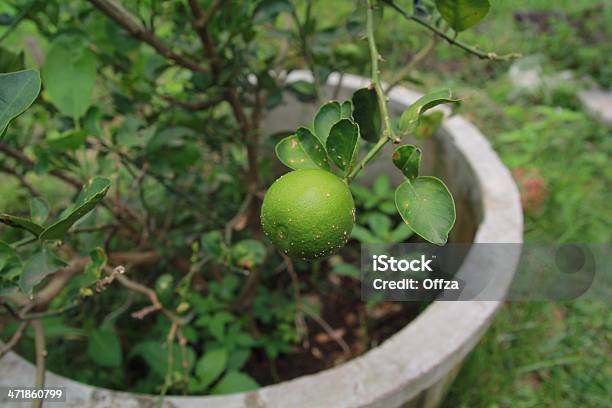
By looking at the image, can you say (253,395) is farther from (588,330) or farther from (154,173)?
(588,330)

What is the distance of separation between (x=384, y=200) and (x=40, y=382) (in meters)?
1.00

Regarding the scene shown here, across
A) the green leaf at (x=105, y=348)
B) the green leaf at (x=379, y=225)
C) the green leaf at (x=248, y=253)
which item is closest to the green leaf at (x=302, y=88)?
the green leaf at (x=248, y=253)

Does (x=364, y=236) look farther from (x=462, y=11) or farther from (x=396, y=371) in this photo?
(x=462, y=11)

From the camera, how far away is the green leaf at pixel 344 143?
0.47 metres

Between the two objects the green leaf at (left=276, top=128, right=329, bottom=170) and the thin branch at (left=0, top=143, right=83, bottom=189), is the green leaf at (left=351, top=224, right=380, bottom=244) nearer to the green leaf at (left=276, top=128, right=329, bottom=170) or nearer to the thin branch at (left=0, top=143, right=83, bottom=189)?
the thin branch at (left=0, top=143, right=83, bottom=189)

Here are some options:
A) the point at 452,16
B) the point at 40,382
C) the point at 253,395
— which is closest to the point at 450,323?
the point at 253,395

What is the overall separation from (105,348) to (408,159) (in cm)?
83

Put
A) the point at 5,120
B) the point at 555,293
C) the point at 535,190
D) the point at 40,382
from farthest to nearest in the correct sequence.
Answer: the point at 535,190 < the point at 555,293 < the point at 40,382 < the point at 5,120

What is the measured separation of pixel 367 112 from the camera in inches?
23.0

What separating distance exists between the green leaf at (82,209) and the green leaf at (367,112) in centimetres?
27

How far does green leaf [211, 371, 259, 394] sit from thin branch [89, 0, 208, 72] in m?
0.58

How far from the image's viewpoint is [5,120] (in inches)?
18.9

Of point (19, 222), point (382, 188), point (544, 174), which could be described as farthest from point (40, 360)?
point (544, 174)

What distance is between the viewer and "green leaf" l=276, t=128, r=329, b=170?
510 millimetres
